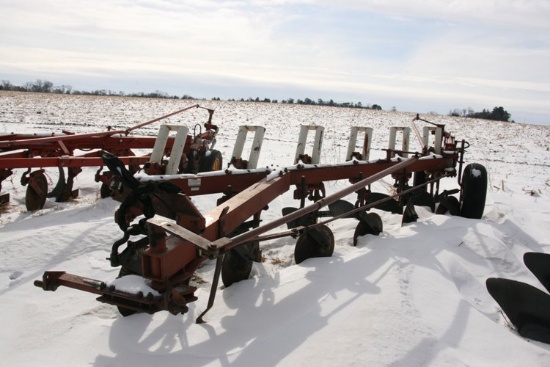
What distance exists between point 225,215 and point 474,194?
11.7 ft

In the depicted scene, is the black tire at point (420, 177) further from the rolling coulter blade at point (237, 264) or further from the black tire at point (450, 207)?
the rolling coulter blade at point (237, 264)

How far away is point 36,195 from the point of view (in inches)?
224

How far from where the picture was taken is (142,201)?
2.74m

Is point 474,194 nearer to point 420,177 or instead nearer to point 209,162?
point 420,177

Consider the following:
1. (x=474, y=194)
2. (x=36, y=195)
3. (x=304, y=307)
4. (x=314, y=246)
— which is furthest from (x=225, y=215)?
(x=36, y=195)

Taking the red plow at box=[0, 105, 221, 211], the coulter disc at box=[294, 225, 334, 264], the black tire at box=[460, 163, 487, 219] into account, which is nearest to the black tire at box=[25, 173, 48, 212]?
the red plow at box=[0, 105, 221, 211]

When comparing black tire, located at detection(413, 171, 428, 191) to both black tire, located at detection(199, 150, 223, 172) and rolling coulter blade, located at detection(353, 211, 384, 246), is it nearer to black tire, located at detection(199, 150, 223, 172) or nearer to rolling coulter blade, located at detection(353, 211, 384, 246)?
rolling coulter blade, located at detection(353, 211, 384, 246)

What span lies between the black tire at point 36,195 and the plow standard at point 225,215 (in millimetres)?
2246

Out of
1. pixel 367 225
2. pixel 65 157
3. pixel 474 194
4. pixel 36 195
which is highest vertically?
pixel 65 157

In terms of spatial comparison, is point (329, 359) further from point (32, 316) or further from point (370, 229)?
point (370, 229)

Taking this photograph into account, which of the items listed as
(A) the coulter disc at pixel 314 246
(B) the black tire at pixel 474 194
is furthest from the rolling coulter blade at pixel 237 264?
(B) the black tire at pixel 474 194

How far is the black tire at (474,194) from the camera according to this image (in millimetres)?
5398

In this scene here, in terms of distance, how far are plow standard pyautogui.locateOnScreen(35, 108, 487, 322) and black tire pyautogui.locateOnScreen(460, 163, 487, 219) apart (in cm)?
1

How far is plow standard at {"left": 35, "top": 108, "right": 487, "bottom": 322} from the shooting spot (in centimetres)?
251
